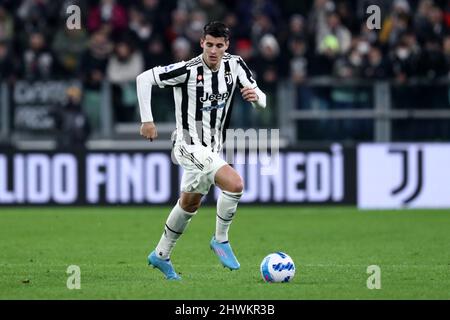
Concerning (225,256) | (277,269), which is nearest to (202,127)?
(225,256)

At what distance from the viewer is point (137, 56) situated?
20609 millimetres

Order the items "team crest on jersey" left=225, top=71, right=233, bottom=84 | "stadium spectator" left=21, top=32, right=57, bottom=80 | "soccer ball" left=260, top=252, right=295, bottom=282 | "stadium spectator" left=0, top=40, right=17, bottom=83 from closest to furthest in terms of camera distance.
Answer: "soccer ball" left=260, top=252, right=295, bottom=282 → "team crest on jersey" left=225, top=71, right=233, bottom=84 → "stadium spectator" left=21, top=32, right=57, bottom=80 → "stadium spectator" left=0, top=40, right=17, bottom=83

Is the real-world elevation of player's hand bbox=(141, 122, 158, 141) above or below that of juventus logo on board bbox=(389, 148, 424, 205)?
above

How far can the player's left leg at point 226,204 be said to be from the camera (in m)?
10.2

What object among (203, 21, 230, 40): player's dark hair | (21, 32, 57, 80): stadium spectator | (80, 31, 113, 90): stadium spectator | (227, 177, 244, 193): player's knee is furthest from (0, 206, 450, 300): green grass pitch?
(80, 31, 113, 90): stadium spectator

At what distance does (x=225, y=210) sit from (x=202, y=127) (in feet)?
2.60

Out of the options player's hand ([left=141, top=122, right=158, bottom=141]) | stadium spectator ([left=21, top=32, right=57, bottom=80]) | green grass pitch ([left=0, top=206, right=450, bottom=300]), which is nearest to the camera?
green grass pitch ([left=0, top=206, right=450, bottom=300])

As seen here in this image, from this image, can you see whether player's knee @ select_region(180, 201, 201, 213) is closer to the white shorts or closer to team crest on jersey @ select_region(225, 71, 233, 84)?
the white shorts

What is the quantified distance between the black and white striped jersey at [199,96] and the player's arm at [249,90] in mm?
44

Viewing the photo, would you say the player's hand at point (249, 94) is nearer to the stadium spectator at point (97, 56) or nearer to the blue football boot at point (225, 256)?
the blue football boot at point (225, 256)

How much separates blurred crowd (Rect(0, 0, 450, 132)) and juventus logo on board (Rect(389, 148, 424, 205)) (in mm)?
1365

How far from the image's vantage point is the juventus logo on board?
19.0m

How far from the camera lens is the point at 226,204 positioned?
10.4m
